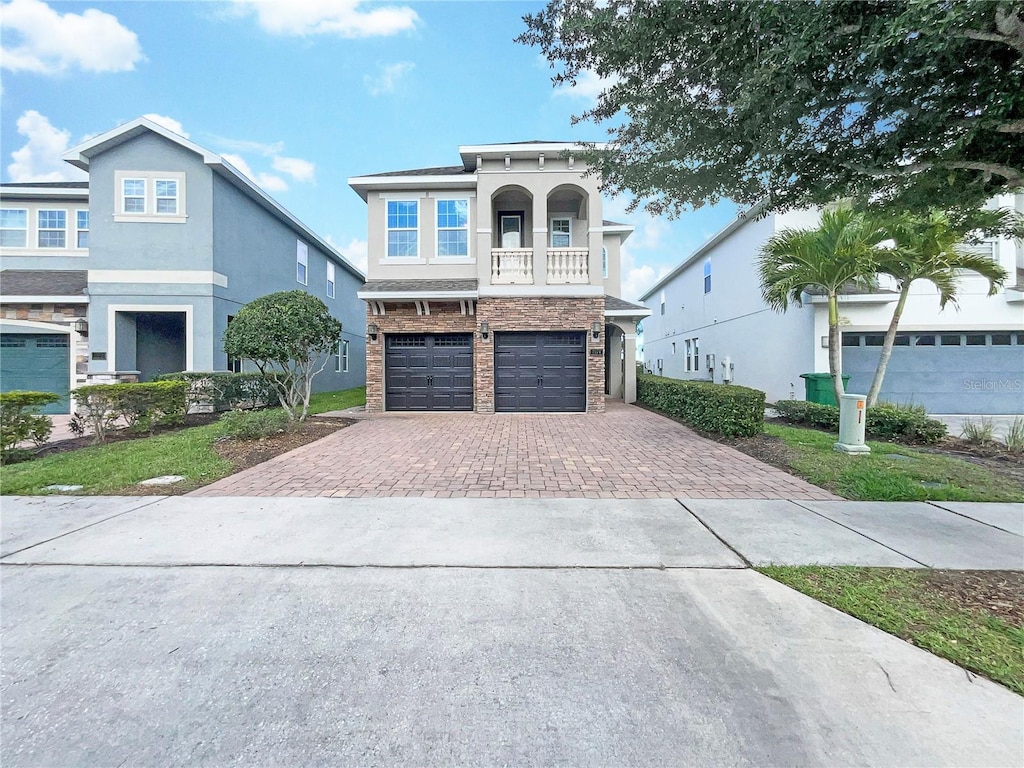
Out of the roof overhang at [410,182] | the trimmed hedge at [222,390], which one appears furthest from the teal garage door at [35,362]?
the roof overhang at [410,182]

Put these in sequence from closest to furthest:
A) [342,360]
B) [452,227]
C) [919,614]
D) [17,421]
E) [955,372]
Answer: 1. [919,614]
2. [17,421]
3. [955,372]
4. [452,227]
5. [342,360]

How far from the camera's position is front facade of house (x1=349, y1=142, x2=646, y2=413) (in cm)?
1227

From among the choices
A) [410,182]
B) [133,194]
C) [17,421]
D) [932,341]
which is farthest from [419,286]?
[932,341]

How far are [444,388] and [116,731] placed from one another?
36.4 ft

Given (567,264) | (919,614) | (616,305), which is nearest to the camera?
(919,614)

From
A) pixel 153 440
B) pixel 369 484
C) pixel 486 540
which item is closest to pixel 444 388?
pixel 153 440

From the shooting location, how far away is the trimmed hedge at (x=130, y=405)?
25.6 feet

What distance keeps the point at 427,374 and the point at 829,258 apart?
10.00m

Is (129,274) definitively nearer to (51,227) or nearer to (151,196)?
(151,196)

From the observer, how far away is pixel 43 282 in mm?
13477

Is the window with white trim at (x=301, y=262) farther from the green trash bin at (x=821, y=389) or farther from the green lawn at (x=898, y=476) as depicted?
the green trash bin at (x=821, y=389)

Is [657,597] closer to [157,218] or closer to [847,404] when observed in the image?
[847,404]

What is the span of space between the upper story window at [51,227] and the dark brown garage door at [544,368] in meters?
14.9

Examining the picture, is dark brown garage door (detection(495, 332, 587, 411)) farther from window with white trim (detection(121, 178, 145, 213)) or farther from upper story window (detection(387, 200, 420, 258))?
window with white trim (detection(121, 178, 145, 213))
